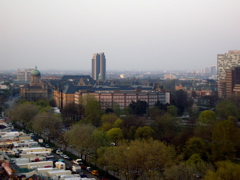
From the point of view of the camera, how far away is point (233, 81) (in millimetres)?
61844

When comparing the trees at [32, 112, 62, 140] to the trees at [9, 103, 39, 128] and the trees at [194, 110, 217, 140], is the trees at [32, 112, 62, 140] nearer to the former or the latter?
the trees at [9, 103, 39, 128]

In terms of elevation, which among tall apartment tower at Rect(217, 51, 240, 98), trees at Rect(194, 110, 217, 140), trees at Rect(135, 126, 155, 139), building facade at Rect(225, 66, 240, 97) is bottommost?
trees at Rect(135, 126, 155, 139)

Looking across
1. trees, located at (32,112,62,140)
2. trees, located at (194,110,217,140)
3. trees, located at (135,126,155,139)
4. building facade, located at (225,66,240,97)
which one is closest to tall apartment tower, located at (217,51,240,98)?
building facade, located at (225,66,240,97)

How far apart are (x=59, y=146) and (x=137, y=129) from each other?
18.5ft

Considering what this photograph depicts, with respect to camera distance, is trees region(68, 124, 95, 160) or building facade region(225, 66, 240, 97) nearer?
trees region(68, 124, 95, 160)

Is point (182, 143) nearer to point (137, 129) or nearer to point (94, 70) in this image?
point (137, 129)

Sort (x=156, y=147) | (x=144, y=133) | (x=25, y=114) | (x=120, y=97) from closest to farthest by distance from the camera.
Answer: (x=156, y=147), (x=144, y=133), (x=25, y=114), (x=120, y=97)

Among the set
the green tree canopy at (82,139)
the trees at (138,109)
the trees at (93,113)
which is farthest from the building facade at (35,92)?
the green tree canopy at (82,139)

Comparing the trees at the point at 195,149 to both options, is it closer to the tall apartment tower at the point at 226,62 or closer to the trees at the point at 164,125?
the trees at the point at 164,125

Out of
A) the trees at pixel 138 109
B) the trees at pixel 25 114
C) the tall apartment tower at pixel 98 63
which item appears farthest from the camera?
the tall apartment tower at pixel 98 63

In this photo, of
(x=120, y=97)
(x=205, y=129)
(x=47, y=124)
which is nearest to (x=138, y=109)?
(x=120, y=97)

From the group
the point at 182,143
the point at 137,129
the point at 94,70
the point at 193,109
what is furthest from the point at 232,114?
the point at 94,70

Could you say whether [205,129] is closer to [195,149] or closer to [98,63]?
[195,149]

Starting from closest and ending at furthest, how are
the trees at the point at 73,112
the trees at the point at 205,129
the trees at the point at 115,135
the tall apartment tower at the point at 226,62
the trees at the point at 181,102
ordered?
the trees at the point at 205,129, the trees at the point at 115,135, the trees at the point at 73,112, the trees at the point at 181,102, the tall apartment tower at the point at 226,62
